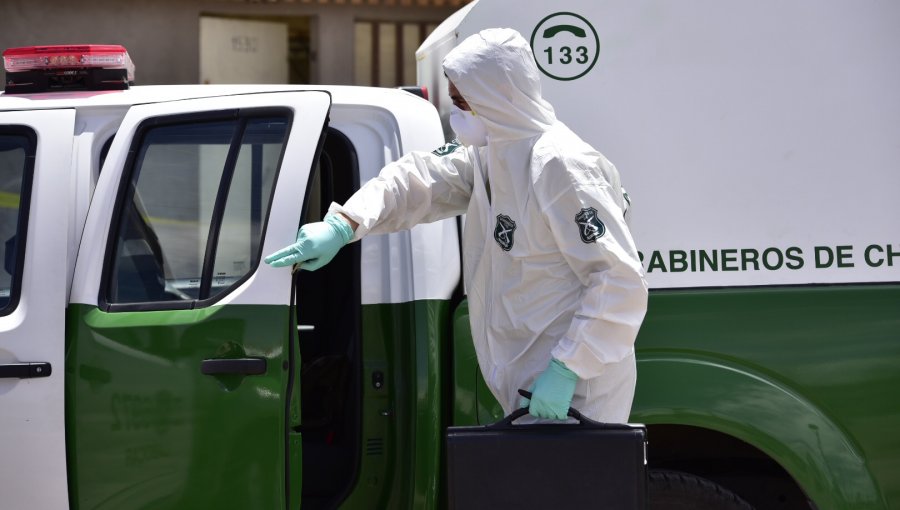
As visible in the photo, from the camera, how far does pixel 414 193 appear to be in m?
2.96

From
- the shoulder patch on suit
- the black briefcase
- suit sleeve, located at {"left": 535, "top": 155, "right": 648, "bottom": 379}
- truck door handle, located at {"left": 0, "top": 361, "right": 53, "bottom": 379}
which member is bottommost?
the black briefcase

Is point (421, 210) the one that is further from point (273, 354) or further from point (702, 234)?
point (702, 234)

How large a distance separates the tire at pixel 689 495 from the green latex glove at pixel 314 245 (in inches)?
44.1

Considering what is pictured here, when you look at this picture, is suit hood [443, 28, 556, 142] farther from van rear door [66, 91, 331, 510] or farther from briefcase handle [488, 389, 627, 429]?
briefcase handle [488, 389, 627, 429]

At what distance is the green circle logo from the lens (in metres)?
3.12

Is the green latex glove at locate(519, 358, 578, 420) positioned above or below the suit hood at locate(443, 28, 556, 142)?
below

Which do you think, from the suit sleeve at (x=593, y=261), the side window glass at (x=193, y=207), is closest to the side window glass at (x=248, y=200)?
the side window glass at (x=193, y=207)

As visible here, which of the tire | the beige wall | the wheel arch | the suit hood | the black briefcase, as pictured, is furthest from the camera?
the beige wall

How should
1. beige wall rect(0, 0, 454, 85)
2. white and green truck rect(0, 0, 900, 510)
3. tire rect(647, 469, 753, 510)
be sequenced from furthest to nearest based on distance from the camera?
beige wall rect(0, 0, 454, 85)
tire rect(647, 469, 753, 510)
white and green truck rect(0, 0, 900, 510)

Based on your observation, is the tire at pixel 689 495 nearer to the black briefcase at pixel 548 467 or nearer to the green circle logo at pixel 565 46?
the black briefcase at pixel 548 467

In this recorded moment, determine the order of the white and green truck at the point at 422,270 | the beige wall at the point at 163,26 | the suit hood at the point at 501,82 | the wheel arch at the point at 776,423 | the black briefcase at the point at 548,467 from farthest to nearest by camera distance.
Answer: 1. the beige wall at the point at 163,26
2. the wheel arch at the point at 776,423
3. the white and green truck at the point at 422,270
4. the suit hood at the point at 501,82
5. the black briefcase at the point at 548,467

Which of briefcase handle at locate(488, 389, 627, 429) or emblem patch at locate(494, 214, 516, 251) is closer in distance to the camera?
briefcase handle at locate(488, 389, 627, 429)

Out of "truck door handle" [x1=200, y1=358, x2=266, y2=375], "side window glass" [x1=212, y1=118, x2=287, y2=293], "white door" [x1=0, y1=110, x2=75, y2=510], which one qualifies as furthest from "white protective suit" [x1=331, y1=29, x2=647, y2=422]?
"white door" [x1=0, y1=110, x2=75, y2=510]

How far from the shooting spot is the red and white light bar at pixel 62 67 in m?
3.15
